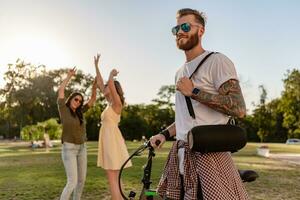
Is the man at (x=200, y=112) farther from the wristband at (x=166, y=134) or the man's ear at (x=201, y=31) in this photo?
the wristband at (x=166, y=134)

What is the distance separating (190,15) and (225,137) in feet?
3.14

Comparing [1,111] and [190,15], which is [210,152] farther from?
[1,111]

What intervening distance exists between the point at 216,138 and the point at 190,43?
75 cm

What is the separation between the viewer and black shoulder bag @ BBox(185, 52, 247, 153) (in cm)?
305

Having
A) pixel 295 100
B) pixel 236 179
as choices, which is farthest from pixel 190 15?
pixel 295 100

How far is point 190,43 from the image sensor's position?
11.2ft

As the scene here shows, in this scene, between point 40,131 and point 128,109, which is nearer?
point 40,131

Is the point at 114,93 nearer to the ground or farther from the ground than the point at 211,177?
farther from the ground

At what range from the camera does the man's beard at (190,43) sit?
3420 mm

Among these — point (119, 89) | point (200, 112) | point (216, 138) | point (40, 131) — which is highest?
point (40, 131)

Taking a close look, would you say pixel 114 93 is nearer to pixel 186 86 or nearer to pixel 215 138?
pixel 186 86

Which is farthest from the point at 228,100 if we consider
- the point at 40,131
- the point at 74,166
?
the point at 40,131

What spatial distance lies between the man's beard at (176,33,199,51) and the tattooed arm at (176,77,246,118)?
0.31 metres

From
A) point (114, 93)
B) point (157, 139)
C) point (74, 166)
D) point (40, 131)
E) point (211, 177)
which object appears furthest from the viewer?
point (40, 131)
